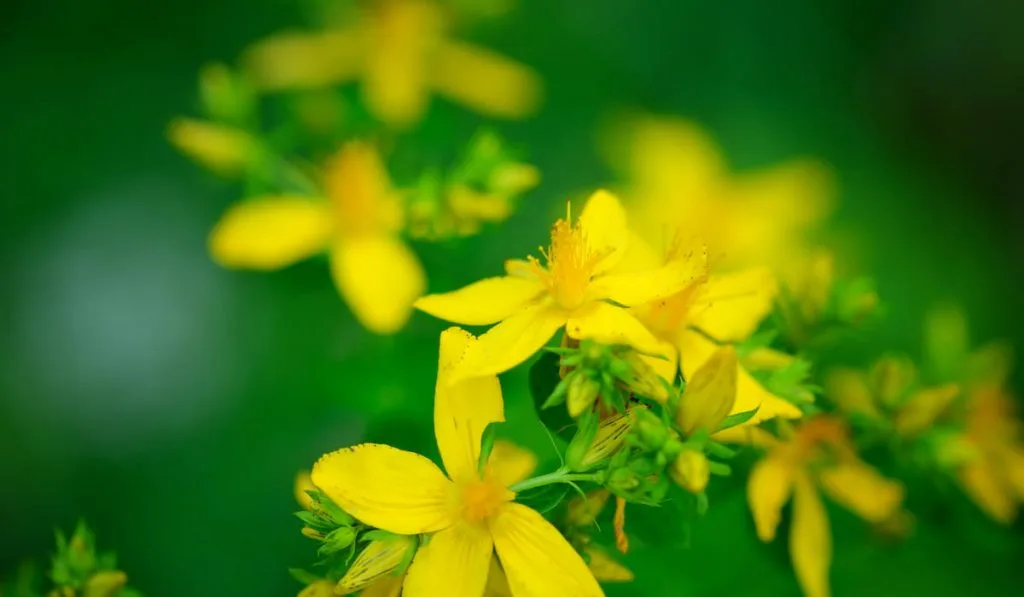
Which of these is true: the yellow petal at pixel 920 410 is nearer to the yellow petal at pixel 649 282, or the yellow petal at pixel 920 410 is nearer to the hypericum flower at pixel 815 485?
the hypericum flower at pixel 815 485

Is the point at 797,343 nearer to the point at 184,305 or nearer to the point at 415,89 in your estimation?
the point at 415,89

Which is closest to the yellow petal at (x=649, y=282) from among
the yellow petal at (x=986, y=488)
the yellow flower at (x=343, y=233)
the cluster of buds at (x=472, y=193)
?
the cluster of buds at (x=472, y=193)

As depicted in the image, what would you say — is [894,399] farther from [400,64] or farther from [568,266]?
[400,64]

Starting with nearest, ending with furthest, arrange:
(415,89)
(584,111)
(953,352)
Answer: (953,352), (415,89), (584,111)

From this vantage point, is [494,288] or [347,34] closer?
[494,288]

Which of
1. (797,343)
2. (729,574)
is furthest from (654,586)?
(797,343)

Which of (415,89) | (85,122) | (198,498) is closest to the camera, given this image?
(198,498)
